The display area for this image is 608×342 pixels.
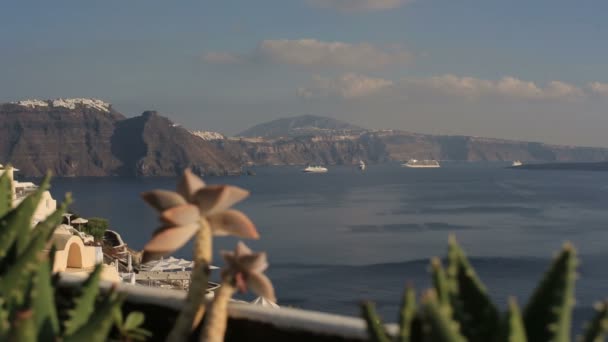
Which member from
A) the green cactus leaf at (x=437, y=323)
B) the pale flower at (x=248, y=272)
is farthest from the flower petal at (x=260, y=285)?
the green cactus leaf at (x=437, y=323)

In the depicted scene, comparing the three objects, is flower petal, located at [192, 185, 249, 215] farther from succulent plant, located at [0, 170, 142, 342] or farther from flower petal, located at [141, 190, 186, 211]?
succulent plant, located at [0, 170, 142, 342]

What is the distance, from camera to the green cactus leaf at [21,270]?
249 centimetres

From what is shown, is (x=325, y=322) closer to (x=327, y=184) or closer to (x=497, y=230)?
(x=497, y=230)

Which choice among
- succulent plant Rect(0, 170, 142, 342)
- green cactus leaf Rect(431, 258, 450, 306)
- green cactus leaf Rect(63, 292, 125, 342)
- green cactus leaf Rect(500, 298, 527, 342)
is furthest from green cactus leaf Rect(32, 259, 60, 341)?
green cactus leaf Rect(500, 298, 527, 342)

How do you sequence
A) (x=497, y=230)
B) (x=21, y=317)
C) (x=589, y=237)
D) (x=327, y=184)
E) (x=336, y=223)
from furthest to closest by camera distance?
(x=327, y=184) → (x=336, y=223) → (x=497, y=230) → (x=589, y=237) → (x=21, y=317)

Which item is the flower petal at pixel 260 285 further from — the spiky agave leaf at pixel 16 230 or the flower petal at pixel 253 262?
the spiky agave leaf at pixel 16 230

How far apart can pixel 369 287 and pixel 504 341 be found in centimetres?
4548

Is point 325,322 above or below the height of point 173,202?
below

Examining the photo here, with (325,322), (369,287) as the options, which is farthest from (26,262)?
(369,287)

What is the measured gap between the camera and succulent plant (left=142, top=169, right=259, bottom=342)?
237 centimetres

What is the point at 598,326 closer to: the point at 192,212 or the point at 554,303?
the point at 554,303

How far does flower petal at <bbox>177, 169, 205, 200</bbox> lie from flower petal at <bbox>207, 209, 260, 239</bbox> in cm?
11

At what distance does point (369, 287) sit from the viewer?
46.6 metres

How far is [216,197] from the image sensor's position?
2434 mm
